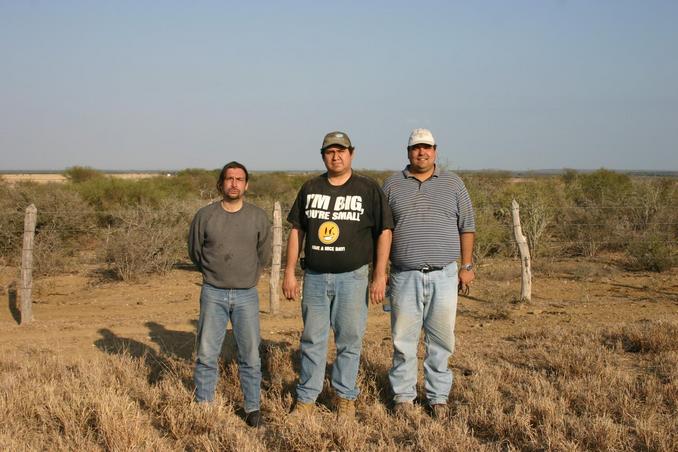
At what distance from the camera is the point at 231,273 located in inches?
166

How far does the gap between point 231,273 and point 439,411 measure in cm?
167

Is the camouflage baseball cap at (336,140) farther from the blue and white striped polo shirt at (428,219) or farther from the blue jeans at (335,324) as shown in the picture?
the blue jeans at (335,324)

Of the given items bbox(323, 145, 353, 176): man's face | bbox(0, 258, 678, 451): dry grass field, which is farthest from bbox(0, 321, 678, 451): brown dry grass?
bbox(323, 145, 353, 176): man's face

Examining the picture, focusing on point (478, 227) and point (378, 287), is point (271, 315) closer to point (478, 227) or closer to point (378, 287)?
point (378, 287)

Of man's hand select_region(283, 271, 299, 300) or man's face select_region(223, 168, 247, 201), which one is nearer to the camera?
man's face select_region(223, 168, 247, 201)

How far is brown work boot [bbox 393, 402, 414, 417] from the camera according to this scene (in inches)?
169

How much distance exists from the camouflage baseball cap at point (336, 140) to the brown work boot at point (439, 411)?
185 cm

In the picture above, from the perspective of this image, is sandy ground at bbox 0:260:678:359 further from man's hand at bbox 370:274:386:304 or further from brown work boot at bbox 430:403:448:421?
man's hand at bbox 370:274:386:304

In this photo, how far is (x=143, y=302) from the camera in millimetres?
9664

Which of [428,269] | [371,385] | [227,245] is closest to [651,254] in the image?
[371,385]

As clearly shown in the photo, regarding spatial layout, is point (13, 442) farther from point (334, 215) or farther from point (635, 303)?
point (635, 303)

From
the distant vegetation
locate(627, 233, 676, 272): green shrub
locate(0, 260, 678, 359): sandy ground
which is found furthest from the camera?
the distant vegetation

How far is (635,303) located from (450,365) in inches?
175

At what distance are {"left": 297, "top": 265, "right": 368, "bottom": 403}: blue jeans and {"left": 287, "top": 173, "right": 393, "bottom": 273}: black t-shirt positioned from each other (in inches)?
3.4
